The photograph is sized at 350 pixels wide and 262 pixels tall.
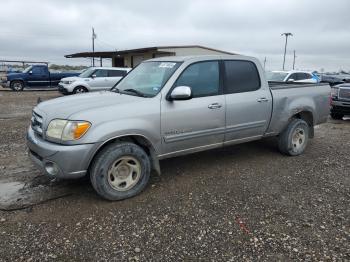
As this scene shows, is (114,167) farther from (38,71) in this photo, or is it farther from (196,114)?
(38,71)

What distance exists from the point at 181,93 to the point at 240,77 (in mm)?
1415

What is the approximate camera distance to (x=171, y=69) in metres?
4.49

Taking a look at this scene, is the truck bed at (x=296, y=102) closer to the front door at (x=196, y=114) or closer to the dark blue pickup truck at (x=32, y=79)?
the front door at (x=196, y=114)

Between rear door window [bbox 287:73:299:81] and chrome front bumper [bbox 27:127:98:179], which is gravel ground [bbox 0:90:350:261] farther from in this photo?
rear door window [bbox 287:73:299:81]

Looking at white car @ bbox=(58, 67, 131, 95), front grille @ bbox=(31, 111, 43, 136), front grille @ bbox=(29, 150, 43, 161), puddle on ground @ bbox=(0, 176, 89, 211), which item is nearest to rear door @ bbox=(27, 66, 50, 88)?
white car @ bbox=(58, 67, 131, 95)

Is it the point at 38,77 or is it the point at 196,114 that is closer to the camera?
the point at 196,114

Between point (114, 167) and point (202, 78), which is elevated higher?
point (202, 78)

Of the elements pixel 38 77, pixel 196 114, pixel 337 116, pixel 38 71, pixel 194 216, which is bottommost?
pixel 194 216

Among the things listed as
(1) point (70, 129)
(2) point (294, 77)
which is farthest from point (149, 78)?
(2) point (294, 77)

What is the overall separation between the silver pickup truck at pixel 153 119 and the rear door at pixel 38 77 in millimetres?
17766

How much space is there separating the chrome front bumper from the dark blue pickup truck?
18.9 meters

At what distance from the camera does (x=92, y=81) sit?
16.0m

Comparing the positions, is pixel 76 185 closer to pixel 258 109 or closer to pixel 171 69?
pixel 171 69

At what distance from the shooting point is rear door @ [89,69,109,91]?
16016 millimetres
